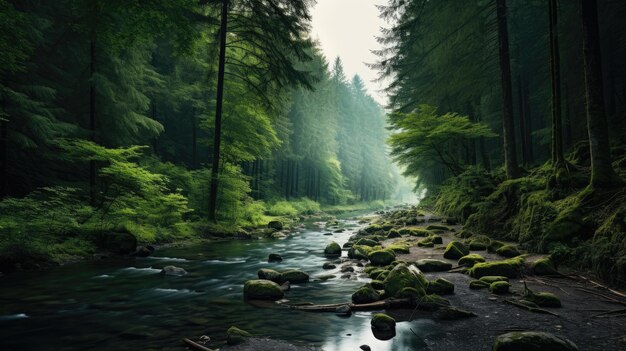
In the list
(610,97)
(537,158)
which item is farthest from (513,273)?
(537,158)

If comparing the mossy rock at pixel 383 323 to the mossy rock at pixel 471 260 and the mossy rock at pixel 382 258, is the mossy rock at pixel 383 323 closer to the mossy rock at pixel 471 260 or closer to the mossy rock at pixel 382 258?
the mossy rock at pixel 471 260

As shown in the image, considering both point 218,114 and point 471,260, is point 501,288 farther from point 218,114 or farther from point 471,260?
point 218,114

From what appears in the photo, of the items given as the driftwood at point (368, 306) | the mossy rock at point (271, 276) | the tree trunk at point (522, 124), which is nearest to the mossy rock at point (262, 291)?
the driftwood at point (368, 306)

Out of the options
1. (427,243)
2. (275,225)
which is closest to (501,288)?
(427,243)

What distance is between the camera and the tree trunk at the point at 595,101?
279 inches

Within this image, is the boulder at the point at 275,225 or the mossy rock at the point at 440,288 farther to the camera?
the boulder at the point at 275,225

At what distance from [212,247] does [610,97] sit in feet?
73.3

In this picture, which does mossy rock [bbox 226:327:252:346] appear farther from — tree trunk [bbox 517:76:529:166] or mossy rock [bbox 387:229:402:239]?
tree trunk [bbox 517:76:529:166]

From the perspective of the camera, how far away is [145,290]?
262 inches

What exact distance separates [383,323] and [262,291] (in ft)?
8.73

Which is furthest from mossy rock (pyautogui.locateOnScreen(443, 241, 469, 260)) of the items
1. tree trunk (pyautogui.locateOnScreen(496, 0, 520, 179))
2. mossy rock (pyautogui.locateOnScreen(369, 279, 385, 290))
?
tree trunk (pyautogui.locateOnScreen(496, 0, 520, 179))

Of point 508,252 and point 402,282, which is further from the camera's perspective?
point 508,252

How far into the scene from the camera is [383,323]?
15.0ft

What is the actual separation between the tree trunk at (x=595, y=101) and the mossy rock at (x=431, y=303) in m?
5.05
